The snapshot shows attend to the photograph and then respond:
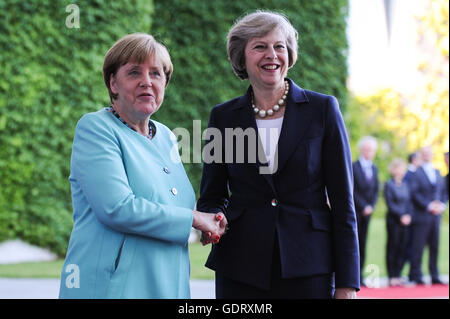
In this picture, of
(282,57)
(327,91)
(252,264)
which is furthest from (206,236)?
(327,91)

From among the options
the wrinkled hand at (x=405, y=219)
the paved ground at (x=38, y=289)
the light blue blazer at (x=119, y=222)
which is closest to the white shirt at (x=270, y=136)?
the light blue blazer at (x=119, y=222)

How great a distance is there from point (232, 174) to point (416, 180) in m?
8.66

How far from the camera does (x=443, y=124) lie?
14203 mm

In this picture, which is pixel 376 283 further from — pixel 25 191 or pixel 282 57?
pixel 282 57

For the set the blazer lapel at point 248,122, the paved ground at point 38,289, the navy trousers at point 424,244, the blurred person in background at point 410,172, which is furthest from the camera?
the blurred person in background at point 410,172

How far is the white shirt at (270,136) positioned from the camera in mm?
2760

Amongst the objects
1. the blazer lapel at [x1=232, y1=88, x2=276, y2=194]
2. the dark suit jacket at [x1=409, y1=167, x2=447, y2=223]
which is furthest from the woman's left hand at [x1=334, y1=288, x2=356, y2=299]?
the dark suit jacket at [x1=409, y1=167, x2=447, y2=223]

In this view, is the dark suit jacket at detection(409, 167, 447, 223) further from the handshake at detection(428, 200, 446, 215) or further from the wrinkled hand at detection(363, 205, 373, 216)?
the wrinkled hand at detection(363, 205, 373, 216)

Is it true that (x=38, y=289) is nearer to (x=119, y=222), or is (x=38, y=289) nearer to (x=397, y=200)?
(x=119, y=222)

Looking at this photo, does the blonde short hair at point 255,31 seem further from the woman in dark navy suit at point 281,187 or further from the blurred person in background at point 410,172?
the blurred person in background at point 410,172

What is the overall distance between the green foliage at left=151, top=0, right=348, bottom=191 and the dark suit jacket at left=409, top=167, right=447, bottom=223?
227 centimetres

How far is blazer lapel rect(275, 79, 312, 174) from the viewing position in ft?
8.93

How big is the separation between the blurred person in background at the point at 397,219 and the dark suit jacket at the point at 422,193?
15 centimetres

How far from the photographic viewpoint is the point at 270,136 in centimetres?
283
